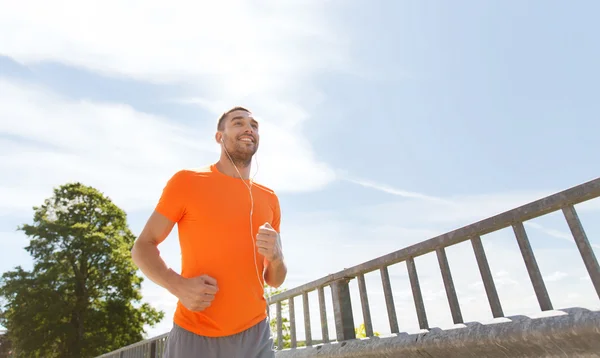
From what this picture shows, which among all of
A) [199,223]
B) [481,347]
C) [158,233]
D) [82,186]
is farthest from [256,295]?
[82,186]

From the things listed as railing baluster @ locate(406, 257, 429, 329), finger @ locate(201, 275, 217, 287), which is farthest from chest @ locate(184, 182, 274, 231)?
railing baluster @ locate(406, 257, 429, 329)

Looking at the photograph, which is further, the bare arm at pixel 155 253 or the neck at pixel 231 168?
the neck at pixel 231 168

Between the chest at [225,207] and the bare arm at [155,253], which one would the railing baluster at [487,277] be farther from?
the bare arm at [155,253]

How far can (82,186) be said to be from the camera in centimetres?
2284

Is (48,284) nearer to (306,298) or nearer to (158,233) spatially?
(306,298)

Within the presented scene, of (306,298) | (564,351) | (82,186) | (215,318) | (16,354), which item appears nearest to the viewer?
(215,318)

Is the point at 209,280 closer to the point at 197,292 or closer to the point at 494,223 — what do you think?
the point at 197,292

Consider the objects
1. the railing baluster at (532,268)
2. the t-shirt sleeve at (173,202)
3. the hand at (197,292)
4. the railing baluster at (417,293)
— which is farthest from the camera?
the railing baluster at (417,293)

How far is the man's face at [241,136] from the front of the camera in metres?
1.99

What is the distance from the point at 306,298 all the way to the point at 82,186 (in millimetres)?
22575

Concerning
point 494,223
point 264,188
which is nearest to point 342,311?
point 494,223

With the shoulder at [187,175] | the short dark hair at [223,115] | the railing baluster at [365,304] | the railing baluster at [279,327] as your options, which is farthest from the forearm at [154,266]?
the railing baluster at [279,327]

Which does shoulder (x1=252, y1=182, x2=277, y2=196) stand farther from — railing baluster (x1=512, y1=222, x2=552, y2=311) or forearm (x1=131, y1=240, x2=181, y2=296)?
railing baluster (x1=512, y1=222, x2=552, y2=311)

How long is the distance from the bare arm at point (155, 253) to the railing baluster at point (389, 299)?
2.09 metres
